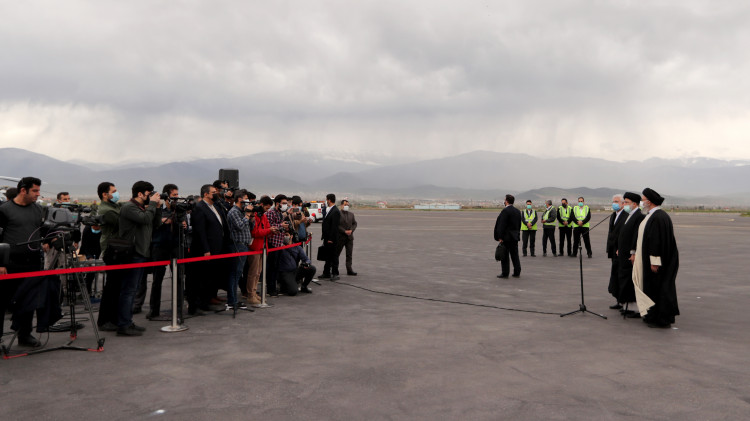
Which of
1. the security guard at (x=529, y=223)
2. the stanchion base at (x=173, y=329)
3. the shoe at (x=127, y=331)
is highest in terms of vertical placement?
the security guard at (x=529, y=223)

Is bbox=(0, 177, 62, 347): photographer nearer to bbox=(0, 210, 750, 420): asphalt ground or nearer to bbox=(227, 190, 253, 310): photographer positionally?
bbox=(0, 210, 750, 420): asphalt ground

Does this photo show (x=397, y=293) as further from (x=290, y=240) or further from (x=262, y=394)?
(x=262, y=394)

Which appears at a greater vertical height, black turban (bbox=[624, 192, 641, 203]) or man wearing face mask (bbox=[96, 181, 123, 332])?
black turban (bbox=[624, 192, 641, 203])

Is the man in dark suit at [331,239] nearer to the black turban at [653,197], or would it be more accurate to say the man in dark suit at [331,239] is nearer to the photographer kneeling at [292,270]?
the photographer kneeling at [292,270]

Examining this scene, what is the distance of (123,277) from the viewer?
6.98m

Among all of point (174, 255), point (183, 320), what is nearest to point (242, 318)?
point (183, 320)

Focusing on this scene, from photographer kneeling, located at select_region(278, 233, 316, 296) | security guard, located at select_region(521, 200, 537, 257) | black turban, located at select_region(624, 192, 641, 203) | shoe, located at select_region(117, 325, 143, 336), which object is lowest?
shoe, located at select_region(117, 325, 143, 336)

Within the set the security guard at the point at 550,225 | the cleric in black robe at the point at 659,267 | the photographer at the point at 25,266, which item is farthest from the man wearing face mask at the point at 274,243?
the security guard at the point at 550,225

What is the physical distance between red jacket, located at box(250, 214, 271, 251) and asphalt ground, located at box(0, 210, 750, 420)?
1140mm

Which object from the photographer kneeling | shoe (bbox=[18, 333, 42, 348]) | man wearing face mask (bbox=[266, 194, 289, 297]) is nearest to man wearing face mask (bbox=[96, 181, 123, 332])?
shoe (bbox=[18, 333, 42, 348])

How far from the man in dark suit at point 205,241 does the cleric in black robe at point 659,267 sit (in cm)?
677

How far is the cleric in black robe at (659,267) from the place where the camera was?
7.39 m

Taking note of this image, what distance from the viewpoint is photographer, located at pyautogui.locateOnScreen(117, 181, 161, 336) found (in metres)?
6.81

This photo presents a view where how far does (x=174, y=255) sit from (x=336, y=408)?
4697 millimetres
